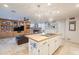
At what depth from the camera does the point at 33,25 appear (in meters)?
1.42

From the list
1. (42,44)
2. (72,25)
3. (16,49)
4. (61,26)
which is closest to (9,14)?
(16,49)

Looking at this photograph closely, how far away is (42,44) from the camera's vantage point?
1.44 metres

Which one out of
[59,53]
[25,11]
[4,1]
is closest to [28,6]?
[25,11]

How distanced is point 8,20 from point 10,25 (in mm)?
93

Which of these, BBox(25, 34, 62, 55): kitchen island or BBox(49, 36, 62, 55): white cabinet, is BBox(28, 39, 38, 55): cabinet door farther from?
BBox(49, 36, 62, 55): white cabinet

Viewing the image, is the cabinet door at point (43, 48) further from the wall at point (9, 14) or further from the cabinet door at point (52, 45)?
the wall at point (9, 14)

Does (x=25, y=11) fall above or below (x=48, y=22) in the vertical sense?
above

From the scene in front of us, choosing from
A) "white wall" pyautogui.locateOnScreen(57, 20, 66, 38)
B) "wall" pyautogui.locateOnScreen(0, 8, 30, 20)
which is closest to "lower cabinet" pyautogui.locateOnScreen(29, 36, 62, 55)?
"white wall" pyautogui.locateOnScreen(57, 20, 66, 38)

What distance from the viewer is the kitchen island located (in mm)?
1415

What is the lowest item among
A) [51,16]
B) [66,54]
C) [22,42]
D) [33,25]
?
[66,54]

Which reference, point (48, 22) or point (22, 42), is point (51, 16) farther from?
point (22, 42)

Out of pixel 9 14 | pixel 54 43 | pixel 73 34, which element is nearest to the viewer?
pixel 9 14

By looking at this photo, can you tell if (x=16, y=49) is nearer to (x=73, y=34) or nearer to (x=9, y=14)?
Result: (x=9, y=14)

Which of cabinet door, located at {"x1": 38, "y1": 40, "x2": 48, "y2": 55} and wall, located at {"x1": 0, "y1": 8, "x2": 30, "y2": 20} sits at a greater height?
wall, located at {"x1": 0, "y1": 8, "x2": 30, "y2": 20}
